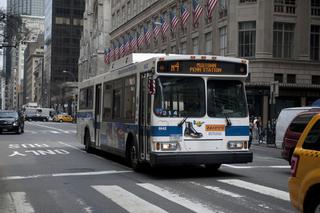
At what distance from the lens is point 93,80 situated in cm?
2012

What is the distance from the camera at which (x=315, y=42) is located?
47.4m

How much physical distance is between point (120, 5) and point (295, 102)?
164 ft

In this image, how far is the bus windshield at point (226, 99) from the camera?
43.8 ft

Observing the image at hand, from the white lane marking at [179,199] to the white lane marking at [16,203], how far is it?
2528 millimetres

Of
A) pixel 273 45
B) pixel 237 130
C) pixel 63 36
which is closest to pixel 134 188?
pixel 237 130

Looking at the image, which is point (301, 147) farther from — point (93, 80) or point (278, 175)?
point (93, 80)

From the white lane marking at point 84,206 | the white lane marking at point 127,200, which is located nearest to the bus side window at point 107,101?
the white lane marking at point 127,200

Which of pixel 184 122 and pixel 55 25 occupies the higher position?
pixel 55 25

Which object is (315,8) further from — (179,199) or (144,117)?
(179,199)

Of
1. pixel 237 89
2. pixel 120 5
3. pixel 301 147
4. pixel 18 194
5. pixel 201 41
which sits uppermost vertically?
pixel 120 5

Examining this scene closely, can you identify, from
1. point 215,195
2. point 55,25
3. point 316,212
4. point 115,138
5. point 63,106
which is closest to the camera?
point 316,212

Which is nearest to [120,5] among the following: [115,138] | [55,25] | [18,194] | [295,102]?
[295,102]

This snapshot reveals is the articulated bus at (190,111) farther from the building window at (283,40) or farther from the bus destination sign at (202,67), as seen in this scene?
the building window at (283,40)

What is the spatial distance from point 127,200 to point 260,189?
3.06m
